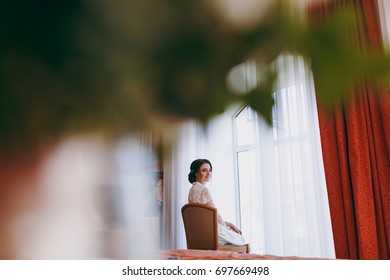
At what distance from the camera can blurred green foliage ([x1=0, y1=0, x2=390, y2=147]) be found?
0.17 meters

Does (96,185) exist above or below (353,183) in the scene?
below

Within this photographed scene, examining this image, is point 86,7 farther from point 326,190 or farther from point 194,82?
point 326,190

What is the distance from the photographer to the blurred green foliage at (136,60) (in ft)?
0.55

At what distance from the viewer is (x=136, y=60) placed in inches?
7.1

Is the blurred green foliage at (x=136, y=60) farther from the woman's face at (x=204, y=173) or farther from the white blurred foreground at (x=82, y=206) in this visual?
the woman's face at (x=204, y=173)

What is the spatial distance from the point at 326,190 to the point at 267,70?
5.66 ft

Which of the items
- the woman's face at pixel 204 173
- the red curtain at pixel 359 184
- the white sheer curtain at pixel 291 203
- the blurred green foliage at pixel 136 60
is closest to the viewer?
the blurred green foliage at pixel 136 60

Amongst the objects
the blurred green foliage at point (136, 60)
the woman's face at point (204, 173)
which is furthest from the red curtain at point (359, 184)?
the blurred green foliage at point (136, 60)

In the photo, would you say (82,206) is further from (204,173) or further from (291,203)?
(291,203)

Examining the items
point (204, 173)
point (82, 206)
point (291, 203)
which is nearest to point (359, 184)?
point (291, 203)

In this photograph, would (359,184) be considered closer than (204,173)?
No

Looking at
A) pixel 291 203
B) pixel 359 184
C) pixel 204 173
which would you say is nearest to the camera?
pixel 204 173
